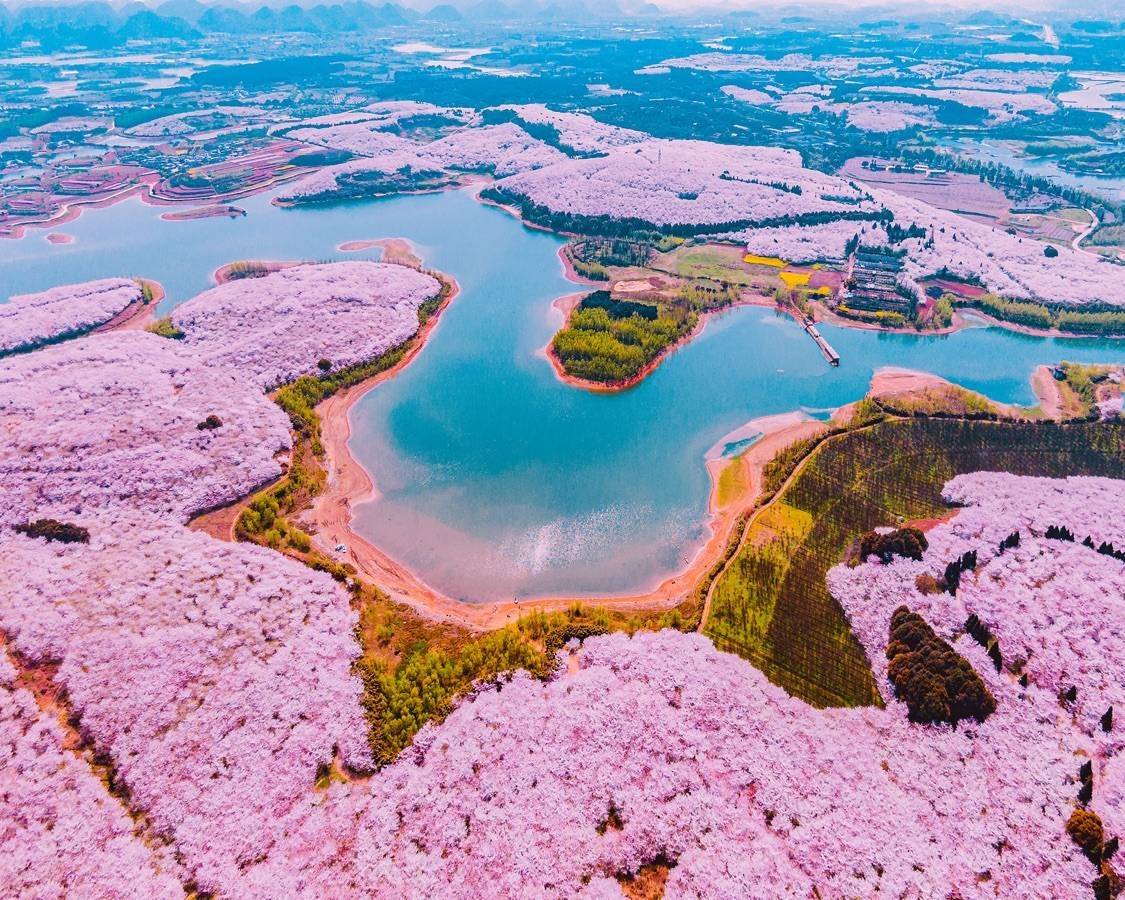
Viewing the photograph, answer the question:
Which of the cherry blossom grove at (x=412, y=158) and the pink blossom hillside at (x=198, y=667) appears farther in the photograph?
the cherry blossom grove at (x=412, y=158)

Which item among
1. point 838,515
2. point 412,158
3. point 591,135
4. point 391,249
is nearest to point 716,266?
point 391,249

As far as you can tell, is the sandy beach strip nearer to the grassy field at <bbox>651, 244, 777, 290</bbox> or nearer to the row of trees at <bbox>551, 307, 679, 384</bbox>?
the row of trees at <bbox>551, 307, 679, 384</bbox>


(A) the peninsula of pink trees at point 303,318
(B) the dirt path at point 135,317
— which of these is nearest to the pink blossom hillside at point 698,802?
(A) the peninsula of pink trees at point 303,318

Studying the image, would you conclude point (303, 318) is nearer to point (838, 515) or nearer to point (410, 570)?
point (410, 570)

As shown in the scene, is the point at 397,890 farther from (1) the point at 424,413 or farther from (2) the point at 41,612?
(1) the point at 424,413

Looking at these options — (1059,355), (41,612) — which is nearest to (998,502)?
(1059,355)

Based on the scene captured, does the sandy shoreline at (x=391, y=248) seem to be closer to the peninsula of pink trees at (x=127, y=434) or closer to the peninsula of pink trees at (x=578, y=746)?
the peninsula of pink trees at (x=127, y=434)
